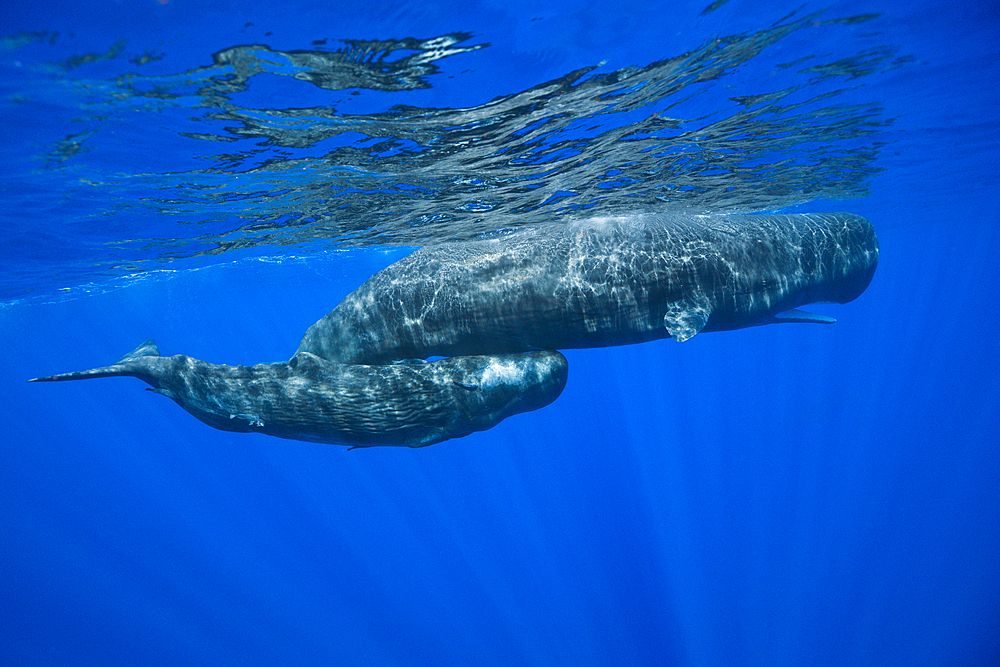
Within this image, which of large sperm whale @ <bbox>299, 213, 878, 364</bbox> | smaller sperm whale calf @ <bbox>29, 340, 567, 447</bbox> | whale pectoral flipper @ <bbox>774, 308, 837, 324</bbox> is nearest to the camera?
smaller sperm whale calf @ <bbox>29, 340, 567, 447</bbox>

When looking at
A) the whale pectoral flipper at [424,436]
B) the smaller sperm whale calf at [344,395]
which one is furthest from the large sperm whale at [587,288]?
the whale pectoral flipper at [424,436]

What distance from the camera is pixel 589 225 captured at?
193 inches

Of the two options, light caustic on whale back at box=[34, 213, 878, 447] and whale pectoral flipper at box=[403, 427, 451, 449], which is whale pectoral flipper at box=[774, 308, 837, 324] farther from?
whale pectoral flipper at box=[403, 427, 451, 449]

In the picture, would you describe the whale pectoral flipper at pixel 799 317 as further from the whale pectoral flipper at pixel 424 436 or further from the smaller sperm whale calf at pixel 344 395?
the whale pectoral flipper at pixel 424 436

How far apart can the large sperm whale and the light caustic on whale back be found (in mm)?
14

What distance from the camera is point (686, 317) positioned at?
13.2 feet

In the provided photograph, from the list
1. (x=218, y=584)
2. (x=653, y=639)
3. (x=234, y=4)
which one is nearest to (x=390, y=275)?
(x=234, y=4)

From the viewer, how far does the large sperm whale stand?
3852 millimetres

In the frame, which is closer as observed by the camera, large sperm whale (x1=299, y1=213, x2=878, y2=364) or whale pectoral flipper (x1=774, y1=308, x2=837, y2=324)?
large sperm whale (x1=299, y1=213, x2=878, y2=364)

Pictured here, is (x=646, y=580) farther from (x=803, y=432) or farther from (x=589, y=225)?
(x=803, y=432)

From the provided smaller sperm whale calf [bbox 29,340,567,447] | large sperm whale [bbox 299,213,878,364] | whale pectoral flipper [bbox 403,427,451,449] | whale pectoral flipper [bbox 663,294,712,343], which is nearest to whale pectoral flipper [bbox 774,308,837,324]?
large sperm whale [bbox 299,213,878,364]

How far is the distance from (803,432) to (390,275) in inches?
2790

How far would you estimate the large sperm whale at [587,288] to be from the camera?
152 inches

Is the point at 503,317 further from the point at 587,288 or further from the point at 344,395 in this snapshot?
the point at 344,395
